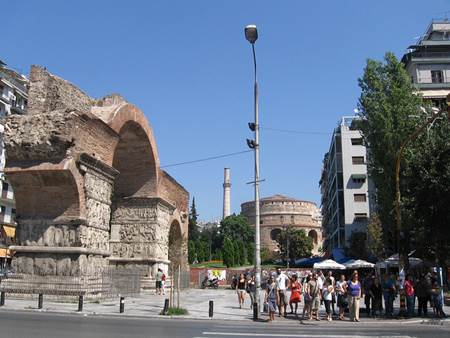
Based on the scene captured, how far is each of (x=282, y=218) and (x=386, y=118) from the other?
76.4m

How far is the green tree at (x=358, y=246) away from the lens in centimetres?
4631

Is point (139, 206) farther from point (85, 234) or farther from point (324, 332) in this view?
point (324, 332)

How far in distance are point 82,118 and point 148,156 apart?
855 centimetres

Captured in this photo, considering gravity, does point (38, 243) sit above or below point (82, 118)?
below

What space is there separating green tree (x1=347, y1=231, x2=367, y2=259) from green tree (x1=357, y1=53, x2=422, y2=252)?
1890cm

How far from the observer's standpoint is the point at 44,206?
18422mm

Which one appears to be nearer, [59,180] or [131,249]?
[59,180]

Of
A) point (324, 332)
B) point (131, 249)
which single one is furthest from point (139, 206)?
point (324, 332)

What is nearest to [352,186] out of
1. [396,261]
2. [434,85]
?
[434,85]

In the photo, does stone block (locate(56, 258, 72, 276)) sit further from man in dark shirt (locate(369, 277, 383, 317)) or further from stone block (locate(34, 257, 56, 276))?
man in dark shirt (locate(369, 277, 383, 317))

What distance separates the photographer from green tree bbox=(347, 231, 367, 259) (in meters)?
46.3

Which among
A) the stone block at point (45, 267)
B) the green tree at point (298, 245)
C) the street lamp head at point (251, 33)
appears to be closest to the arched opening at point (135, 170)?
the stone block at point (45, 267)

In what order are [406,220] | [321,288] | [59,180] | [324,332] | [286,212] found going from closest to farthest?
[324,332]
[321,288]
[59,180]
[406,220]
[286,212]

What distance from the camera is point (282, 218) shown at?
102m
